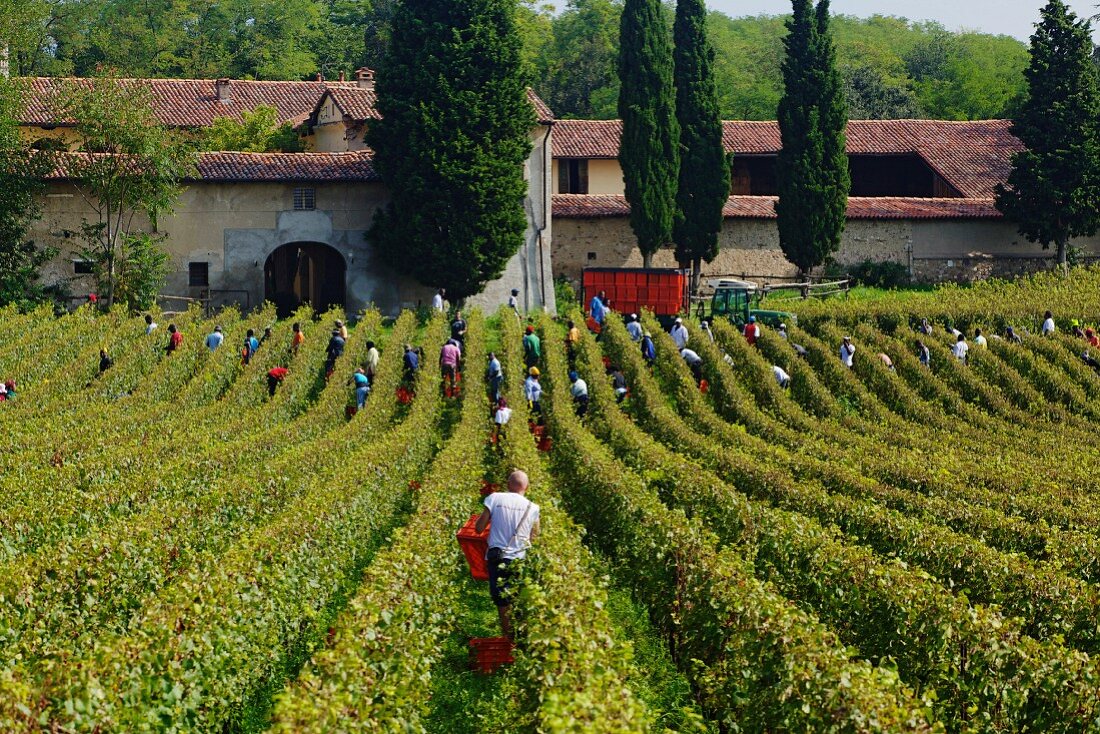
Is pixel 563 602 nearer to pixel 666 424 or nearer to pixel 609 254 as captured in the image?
pixel 666 424

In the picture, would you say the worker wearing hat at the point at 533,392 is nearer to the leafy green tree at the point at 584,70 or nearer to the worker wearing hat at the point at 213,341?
the worker wearing hat at the point at 213,341

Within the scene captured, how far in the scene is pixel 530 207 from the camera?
1790 inches

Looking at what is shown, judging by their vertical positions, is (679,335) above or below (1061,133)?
below

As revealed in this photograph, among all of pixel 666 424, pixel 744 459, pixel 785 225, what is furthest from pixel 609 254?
pixel 744 459

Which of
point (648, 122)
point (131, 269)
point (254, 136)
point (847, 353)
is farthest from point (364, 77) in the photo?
point (847, 353)

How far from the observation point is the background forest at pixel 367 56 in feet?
247

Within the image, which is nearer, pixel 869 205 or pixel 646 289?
pixel 646 289

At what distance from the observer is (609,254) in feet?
165

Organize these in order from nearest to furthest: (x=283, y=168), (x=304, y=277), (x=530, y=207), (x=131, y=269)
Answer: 1. (x=131, y=269)
2. (x=283, y=168)
3. (x=530, y=207)
4. (x=304, y=277)

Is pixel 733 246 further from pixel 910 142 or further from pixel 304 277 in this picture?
pixel 304 277

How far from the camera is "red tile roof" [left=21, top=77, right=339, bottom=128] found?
2151 inches

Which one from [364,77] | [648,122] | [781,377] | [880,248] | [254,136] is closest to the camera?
[781,377]

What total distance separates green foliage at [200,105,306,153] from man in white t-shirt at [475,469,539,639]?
1509 inches

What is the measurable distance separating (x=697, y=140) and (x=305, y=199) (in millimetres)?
13059
